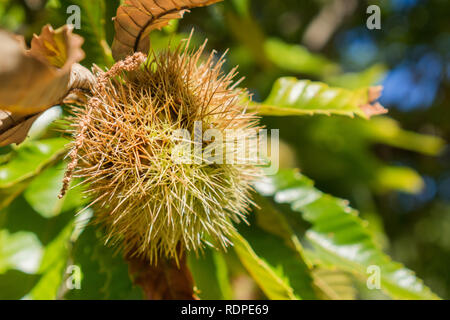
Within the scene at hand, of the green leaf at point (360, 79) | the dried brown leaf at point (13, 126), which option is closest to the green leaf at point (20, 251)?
the dried brown leaf at point (13, 126)

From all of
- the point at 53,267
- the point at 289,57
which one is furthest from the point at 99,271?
the point at 289,57

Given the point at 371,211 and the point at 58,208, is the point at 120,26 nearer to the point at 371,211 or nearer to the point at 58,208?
the point at 58,208

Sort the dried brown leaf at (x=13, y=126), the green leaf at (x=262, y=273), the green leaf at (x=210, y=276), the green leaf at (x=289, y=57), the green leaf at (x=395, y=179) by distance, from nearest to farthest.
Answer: the dried brown leaf at (x=13, y=126), the green leaf at (x=262, y=273), the green leaf at (x=210, y=276), the green leaf at (x=289, y=57), the green leaf at (x=395, y=179)

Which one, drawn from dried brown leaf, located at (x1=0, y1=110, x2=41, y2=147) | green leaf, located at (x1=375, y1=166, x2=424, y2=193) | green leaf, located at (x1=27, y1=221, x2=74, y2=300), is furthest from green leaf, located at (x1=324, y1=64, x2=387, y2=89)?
dried brown leaf, located at (x1=0, y1=110, x2=41, y2=147)

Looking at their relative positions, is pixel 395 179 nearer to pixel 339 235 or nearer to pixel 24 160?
pixel 339 235

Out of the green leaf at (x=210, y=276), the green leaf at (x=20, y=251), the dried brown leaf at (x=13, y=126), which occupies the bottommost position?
the green leaf at (x=210, y=276)

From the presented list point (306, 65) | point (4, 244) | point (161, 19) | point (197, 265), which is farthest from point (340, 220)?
point (306, 65)

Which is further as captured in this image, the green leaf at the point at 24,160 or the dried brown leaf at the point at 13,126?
the green leaf at the point at 24,160

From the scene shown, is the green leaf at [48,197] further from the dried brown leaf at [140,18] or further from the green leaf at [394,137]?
the green leaf at [394,137]
